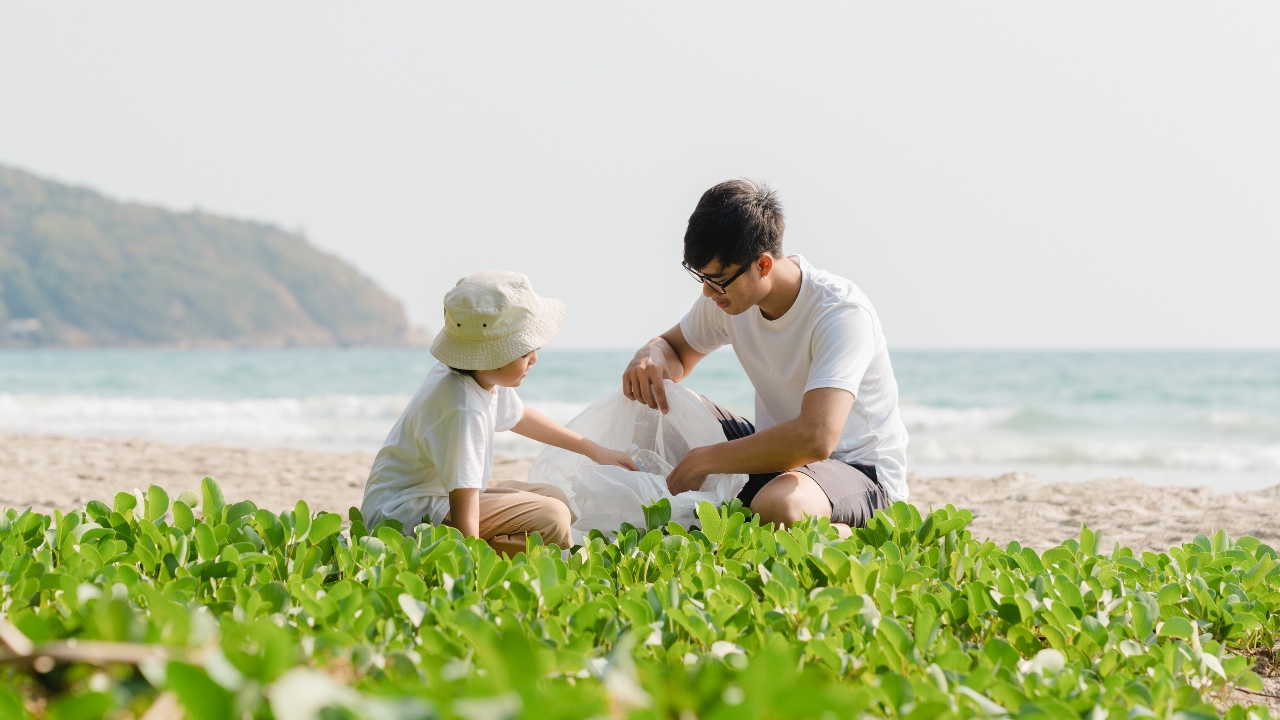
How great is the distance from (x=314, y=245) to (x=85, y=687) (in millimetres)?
88027

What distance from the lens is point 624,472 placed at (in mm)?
3789

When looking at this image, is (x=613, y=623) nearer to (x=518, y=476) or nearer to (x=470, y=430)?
(x=470, y=430)

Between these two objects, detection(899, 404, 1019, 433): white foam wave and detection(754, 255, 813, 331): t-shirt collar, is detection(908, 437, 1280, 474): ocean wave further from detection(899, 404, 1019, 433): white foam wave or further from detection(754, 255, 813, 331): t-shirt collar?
detection(754, 255, 813, 331): t-shirt collar

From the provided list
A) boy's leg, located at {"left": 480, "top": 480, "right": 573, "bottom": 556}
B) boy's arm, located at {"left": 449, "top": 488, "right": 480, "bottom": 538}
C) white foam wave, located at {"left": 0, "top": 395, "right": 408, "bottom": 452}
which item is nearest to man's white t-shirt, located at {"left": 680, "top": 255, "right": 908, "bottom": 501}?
boy's leg, located at {"left": 480, "top": 480, "right": 573, "bottom": 556}

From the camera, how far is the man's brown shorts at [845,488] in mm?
3674

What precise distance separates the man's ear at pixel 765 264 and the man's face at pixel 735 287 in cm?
1

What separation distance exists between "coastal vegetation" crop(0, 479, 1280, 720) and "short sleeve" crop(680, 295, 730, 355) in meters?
1.35

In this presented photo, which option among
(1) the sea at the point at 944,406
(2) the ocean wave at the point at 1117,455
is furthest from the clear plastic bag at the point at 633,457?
(2) the ocean wave at the point at 1117,455

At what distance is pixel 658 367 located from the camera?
13.8 feet

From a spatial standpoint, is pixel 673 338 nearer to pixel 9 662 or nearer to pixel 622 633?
pixel 622 633

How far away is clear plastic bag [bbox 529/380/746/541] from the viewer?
3.75 metres

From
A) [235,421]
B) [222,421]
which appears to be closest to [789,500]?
[235,421]

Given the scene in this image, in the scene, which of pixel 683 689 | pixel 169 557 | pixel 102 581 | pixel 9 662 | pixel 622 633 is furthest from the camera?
pixel 169 557

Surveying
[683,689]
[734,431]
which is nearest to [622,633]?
[683,689]
